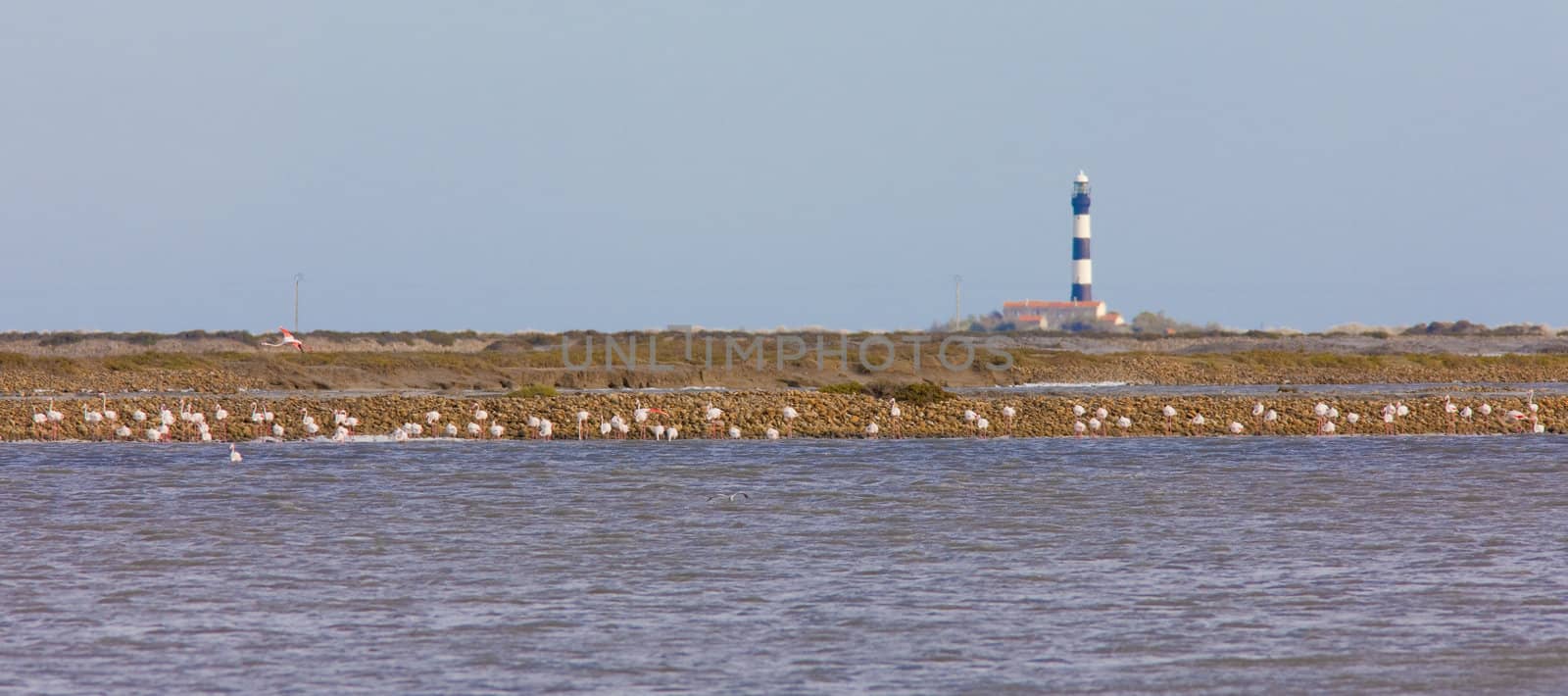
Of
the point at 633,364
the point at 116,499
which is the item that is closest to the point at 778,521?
the point at 116,499

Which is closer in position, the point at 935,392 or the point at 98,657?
the point at 98,657

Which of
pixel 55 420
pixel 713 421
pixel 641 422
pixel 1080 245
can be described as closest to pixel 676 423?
pixel 713 421

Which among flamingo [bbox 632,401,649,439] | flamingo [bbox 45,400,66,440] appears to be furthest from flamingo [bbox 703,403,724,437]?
flamingo [bbox 45,400,66,440]

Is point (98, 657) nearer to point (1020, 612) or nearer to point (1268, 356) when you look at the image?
point (1020, 612)

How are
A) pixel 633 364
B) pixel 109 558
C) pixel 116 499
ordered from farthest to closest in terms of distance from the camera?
pixel 633 364, pixel 116 499, pixel 109 558

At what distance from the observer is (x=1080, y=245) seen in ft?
391

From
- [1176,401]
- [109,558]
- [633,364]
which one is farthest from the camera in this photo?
[633,364]

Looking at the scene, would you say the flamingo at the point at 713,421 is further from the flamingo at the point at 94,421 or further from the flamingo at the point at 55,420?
the flamingo at the point at 55,420

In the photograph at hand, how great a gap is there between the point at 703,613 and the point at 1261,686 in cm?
452

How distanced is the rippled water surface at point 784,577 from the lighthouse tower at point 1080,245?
9221cm

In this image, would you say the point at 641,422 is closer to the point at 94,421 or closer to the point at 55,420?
the point at 94,421

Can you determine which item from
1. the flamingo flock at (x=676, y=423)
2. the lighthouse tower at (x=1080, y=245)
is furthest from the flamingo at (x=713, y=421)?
the lighthouse tower at (x=1080, y=245)

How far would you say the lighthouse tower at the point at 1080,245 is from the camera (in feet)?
389

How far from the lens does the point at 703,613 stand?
13789 millimetres
